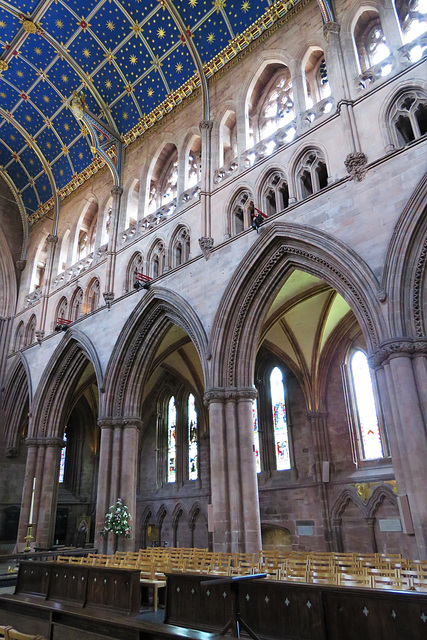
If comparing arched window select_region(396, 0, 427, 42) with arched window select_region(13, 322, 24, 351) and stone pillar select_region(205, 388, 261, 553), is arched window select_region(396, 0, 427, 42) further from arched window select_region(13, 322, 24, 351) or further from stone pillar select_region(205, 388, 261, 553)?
arched window select_region(13, 322, 24, 351)

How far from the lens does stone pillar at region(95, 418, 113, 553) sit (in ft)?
45.2

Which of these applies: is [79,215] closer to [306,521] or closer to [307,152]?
[307,152]

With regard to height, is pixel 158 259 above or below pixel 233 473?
above

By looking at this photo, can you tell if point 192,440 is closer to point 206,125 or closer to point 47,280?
point 47,280

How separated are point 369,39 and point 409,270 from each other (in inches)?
320

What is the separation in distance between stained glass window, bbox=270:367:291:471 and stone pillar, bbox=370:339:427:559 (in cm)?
844

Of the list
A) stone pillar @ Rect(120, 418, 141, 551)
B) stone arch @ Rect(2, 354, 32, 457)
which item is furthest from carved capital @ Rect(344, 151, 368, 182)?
stone arch @ Rect(2, 354, 32, 457)

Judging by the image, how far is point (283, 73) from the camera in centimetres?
1585

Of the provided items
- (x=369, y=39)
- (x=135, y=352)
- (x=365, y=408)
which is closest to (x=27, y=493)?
(x=135, y=352)

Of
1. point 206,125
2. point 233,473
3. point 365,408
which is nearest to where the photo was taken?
point 233,473

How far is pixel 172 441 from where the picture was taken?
21.2m

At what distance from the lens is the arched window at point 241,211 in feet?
45.8

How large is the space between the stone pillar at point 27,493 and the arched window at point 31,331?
501 centimetres

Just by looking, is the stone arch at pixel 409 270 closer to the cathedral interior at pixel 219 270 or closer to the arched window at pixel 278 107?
the cathedral interior at pixel 219 270
